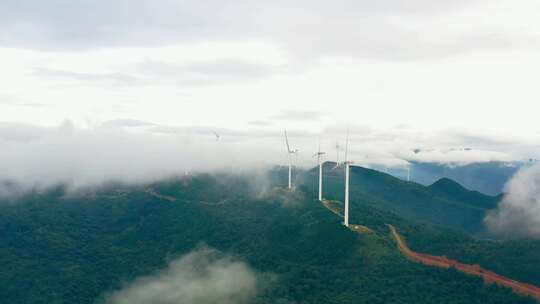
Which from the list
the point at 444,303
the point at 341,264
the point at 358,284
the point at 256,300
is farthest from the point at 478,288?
the point at 256,300

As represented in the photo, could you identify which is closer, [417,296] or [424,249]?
[417,296]

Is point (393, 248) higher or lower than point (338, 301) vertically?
higher

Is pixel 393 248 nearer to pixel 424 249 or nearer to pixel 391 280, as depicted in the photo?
pixel 424 249

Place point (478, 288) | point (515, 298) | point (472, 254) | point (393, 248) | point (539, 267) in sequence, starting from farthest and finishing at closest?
point (393, 248), point (472, 254), point (539, 267), point (478, 288), point (515, 298)

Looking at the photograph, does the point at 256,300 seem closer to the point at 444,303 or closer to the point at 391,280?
the point at 391,280

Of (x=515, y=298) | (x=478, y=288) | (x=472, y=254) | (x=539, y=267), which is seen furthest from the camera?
(x=472, y=254)

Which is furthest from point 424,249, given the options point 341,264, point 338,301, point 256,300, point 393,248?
point 256,300
